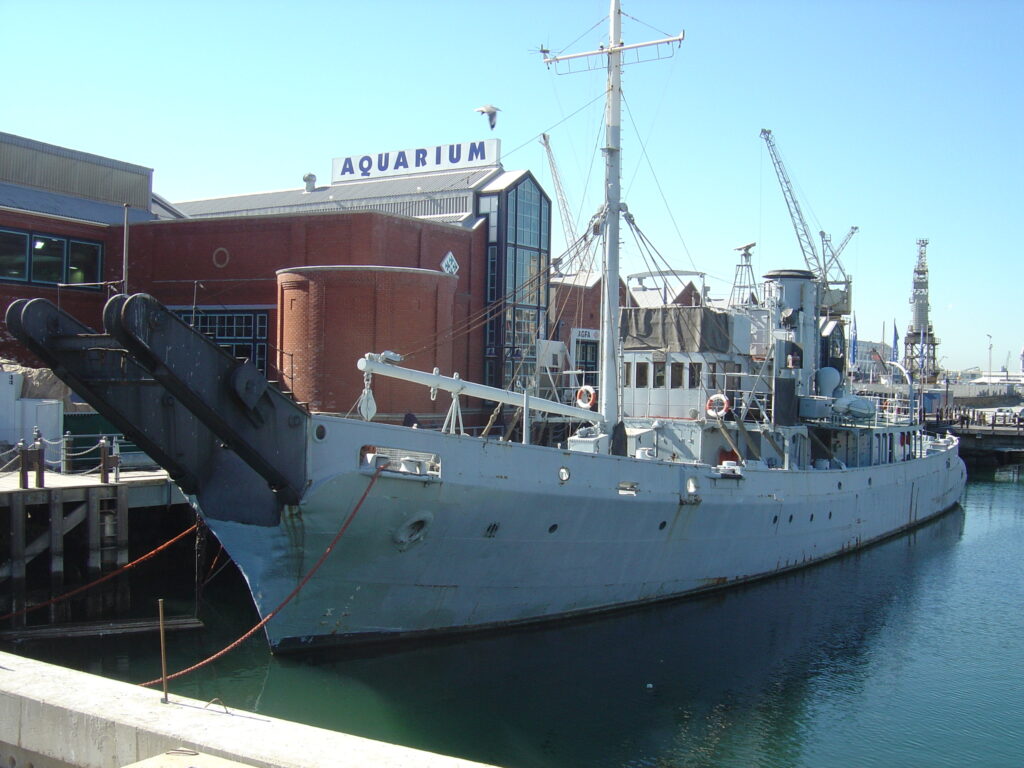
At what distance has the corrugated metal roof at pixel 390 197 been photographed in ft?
120

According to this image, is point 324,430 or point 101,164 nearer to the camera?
point 324,430

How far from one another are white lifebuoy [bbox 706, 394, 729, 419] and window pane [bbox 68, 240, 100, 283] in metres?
24.6

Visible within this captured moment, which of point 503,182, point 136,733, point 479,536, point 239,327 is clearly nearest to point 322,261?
point 239,327

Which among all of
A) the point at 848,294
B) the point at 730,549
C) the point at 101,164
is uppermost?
the point at 101,164

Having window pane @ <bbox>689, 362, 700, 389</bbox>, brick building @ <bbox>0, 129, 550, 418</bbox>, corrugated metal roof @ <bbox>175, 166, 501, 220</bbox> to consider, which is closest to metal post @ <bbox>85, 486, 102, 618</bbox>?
brick building @ <bbox>0, 129, 550, 418</bbox>

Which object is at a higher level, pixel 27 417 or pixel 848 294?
pixel 848 294

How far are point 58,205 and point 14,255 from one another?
133 inches

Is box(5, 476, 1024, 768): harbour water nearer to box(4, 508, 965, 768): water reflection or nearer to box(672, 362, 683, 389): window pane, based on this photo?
box(4, 508, 965, 768): water reflection

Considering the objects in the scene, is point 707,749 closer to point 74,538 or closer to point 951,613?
point 951,613

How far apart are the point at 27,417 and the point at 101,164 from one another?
17092 mm

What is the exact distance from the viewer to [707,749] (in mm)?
12391

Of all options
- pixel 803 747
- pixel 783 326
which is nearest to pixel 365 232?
pixel 783 326

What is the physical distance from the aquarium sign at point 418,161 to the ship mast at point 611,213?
19.5m

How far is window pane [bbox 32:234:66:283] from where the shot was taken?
3088cm
